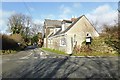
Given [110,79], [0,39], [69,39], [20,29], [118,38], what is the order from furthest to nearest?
[20,29] < [0,39] < [69,39] < [118,38] < [110,79]

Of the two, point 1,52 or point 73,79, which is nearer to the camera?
point 73,79

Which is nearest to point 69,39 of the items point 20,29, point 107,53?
point 107,53

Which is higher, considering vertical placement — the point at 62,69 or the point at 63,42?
the point at 63,42

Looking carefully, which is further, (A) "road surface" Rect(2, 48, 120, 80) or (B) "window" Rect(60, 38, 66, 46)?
(B) "window" Rect(60, 38, 66, 46)

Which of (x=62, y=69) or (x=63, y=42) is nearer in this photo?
(x=62, y=69)

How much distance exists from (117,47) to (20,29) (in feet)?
149

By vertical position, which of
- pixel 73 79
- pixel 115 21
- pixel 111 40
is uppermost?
pixel 115 21

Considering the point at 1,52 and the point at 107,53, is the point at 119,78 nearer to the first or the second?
the point at 107,53

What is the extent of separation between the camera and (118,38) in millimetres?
25359

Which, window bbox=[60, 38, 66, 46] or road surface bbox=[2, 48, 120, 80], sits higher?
window bbox=[60, 38, 66, 46]

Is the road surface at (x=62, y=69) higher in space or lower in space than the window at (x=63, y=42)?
lower

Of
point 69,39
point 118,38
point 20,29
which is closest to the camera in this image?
point 118,38

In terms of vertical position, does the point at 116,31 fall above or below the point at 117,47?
above

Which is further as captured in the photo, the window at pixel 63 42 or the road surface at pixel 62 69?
the window at pixel 63 42
